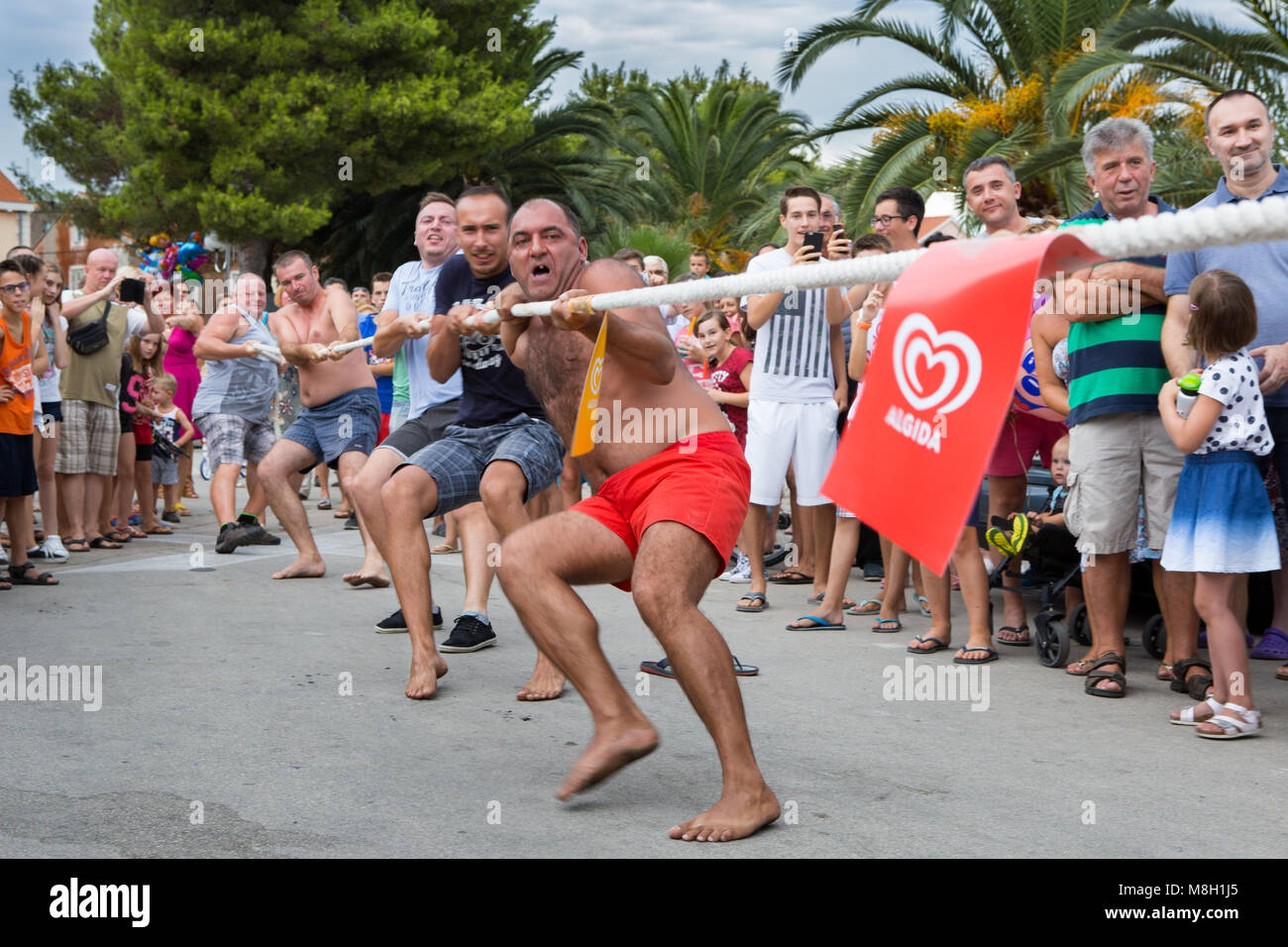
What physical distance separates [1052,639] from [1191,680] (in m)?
0.75

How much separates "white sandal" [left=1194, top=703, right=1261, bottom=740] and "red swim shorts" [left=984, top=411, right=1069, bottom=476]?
6.36 ft

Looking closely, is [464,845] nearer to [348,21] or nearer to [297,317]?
[297,317]

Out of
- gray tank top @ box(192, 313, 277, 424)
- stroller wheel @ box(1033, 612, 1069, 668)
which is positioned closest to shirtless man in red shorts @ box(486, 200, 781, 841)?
stroller wheel @ box(1033, 612, 1069, 668)

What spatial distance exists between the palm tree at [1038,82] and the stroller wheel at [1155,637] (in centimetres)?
913

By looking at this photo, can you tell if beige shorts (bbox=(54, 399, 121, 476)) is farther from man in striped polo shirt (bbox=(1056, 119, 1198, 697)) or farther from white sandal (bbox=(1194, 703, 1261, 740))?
white sandal (bbox=(1194, 703, 1261, 740))

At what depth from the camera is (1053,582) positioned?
19.4 ft

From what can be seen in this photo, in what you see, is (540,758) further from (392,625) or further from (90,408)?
(90,408)

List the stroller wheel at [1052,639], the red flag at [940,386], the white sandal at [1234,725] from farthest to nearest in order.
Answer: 1. the stroller wheel at [1052,639]
2. the white sandal at [1234,725]
3. the red flag at [940,386]

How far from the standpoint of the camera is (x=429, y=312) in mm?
6078

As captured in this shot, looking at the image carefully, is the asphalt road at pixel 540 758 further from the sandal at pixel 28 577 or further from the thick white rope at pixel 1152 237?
the thick white rope at pixel 1152 237

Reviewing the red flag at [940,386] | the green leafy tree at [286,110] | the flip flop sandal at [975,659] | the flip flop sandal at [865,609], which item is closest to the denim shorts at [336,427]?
the flip flop sandal at [865,609]

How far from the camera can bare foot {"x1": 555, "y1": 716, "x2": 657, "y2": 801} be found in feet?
11.5

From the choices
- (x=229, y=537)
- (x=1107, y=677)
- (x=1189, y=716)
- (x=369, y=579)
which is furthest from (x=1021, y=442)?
(x=229, y=537)

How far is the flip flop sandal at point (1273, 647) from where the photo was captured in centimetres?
558
